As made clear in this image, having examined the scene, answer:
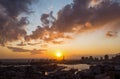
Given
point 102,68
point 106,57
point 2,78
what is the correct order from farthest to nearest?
point 106,57
point 102,68
point 2,78

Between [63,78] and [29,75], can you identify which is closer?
[63,78]

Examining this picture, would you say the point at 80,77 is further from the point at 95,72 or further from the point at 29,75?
the point at 29,75

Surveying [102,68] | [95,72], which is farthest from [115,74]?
[102,68]

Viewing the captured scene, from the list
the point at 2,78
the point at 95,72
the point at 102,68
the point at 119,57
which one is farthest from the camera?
the point at 119,57

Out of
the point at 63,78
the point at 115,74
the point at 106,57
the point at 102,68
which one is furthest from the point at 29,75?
the point at 106,57

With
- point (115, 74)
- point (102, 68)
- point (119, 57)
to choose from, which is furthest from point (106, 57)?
point (115, 74)

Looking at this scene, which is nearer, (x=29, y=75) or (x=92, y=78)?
(x=92, y=78)

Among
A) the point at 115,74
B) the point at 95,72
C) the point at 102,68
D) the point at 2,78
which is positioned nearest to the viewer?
the point at 115,74

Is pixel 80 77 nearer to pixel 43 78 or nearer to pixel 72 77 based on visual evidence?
pixel 72 77

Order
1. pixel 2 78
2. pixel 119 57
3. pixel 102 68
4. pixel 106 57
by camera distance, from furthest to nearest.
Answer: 1. pixel 106 57
2. pixel 119 57
3. pixel 102 68
4. pixel 2 78
